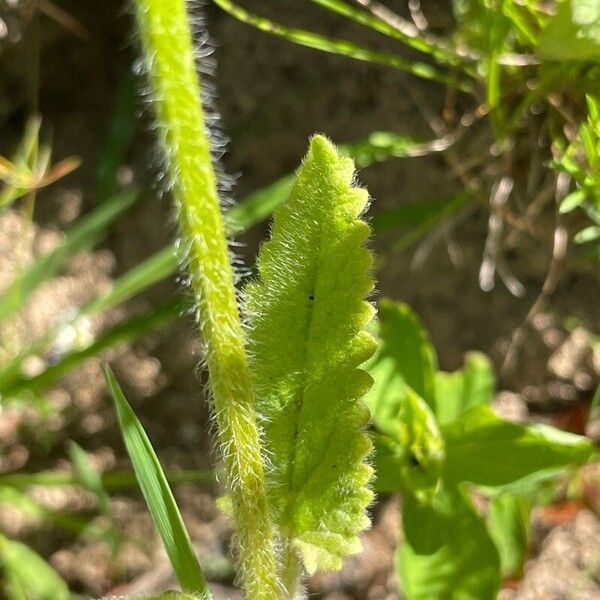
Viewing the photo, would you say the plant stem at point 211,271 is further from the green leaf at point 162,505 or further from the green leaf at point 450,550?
the green leaf at point 450,550

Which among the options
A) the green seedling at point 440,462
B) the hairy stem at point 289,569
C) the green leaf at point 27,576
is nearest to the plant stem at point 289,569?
the hairy stem at point 289,569

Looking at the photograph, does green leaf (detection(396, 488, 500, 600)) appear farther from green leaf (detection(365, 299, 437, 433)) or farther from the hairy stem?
the hairy stem

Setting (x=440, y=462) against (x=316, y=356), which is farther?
(x=440, y=462)

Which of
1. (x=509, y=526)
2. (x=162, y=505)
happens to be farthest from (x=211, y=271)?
(x=509, y=526)

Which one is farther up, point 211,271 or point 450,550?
point 211,271

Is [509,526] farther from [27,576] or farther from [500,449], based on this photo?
[27,576]

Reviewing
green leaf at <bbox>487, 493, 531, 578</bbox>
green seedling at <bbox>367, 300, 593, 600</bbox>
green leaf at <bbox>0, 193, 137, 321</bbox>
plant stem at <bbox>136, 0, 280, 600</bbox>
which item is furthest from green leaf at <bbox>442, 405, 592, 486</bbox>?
green leaf at <bbox>0, 193, 137, 321</bbox>

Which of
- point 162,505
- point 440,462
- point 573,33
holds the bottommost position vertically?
point 440,462

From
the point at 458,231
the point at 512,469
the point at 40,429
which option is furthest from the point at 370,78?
the point at 40,429

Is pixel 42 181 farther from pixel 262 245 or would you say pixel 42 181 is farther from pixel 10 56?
pixel 262 245
